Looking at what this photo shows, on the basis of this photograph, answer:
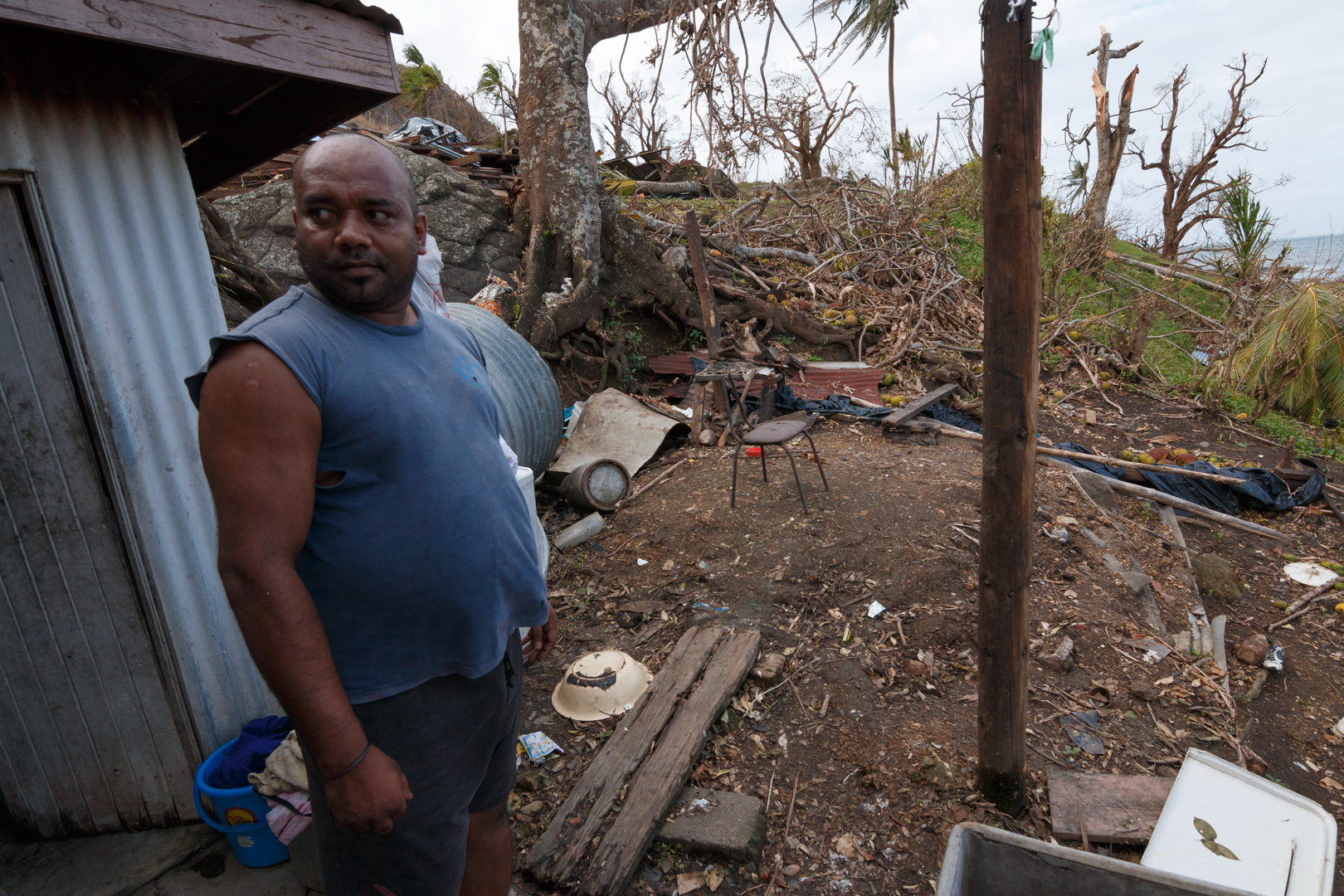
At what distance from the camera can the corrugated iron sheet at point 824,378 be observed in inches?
326

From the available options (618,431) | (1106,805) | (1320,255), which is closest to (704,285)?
(618,431)

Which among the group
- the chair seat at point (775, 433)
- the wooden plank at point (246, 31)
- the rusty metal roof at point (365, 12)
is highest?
the rusty metal roof at point (365, 12)

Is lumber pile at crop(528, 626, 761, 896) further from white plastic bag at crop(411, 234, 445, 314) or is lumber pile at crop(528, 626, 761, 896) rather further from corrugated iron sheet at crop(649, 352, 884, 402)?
A: corrugated iron sheet at crop(649, 352, 884, 402)

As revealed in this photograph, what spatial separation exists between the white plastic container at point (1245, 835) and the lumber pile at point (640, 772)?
1.60m

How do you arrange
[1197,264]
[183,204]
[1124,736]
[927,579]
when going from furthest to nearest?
[1197,264], [927,579], [1124,736], [183,204]

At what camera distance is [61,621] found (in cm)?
228

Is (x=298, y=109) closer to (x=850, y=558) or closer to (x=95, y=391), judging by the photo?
(x=95, y=391)

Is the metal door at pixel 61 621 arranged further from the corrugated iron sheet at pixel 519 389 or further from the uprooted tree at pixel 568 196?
the uprooted tree at pixel 568 196

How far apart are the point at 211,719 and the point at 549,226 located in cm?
639

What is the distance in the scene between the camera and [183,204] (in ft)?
7.95

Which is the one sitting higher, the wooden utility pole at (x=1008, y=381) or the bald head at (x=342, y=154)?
the bald head at (x=342, y=154)

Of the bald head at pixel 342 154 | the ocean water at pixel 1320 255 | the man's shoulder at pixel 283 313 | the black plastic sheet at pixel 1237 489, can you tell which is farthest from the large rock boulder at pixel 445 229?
the ocean water at pixel 1320 255

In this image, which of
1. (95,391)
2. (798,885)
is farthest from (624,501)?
(95,391)

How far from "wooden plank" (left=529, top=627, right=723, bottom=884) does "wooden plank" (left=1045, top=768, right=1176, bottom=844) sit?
1.60m
